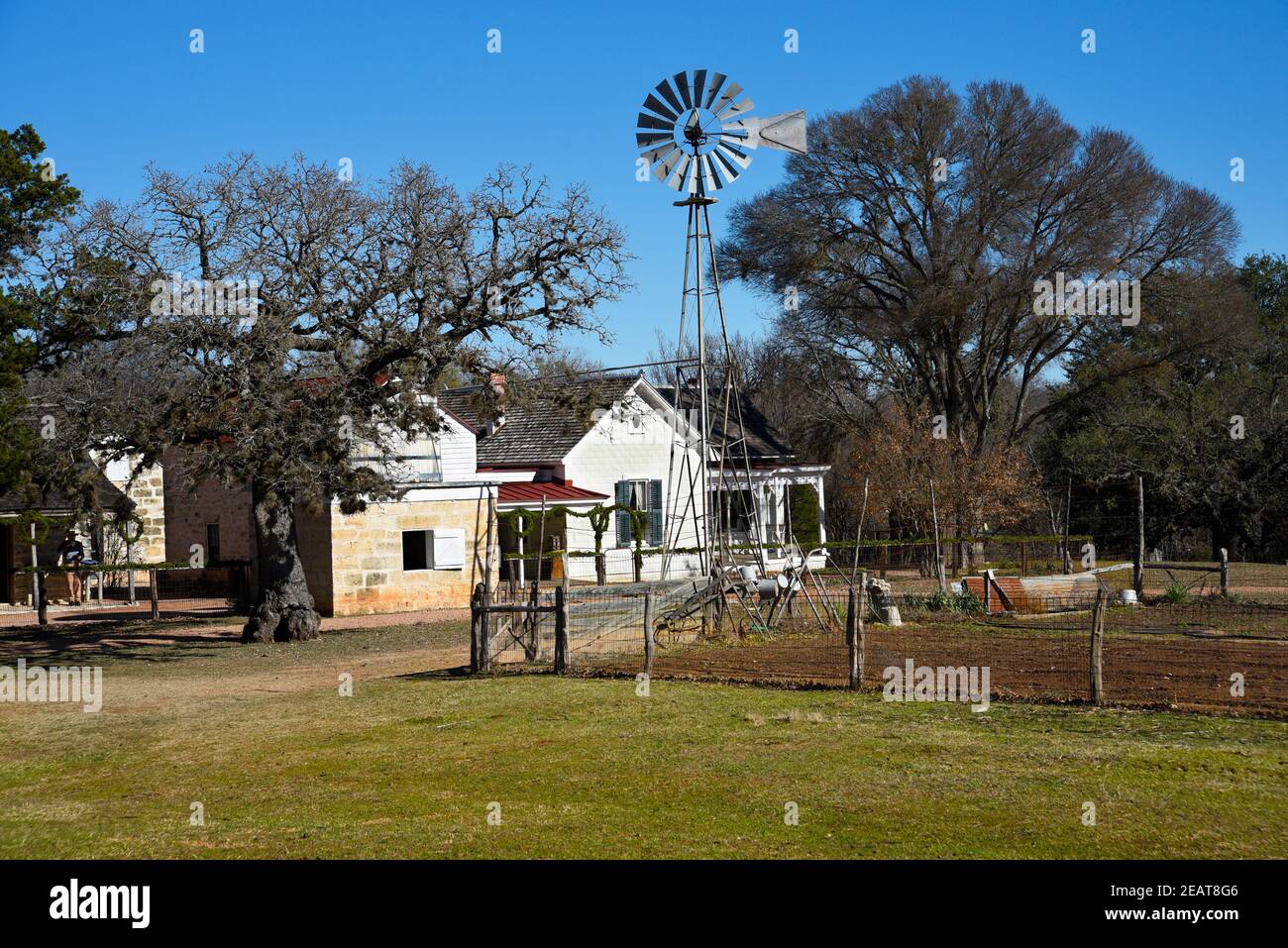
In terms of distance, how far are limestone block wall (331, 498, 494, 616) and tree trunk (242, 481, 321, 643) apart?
407 centimetres

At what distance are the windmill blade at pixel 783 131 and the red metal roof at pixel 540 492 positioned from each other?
13.1m

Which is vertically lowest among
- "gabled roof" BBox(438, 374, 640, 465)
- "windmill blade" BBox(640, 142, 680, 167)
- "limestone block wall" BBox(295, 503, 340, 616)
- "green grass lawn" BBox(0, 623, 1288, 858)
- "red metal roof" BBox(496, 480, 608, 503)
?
"green grass lawn" BBox(0, 623, 1288, 858)

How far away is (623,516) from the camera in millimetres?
37969

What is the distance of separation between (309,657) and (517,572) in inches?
435

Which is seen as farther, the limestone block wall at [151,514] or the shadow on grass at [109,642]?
the limestone block wall at [151,514]

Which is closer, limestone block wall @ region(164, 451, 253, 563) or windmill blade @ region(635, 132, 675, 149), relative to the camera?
windmill blade @ region(635, 132, 675, 149)

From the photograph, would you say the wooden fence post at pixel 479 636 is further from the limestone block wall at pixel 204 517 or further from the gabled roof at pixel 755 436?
the gabled roof at pixel 755 436

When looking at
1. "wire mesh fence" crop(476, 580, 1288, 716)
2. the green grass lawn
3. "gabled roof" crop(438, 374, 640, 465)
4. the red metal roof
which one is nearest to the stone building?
the red metal roof

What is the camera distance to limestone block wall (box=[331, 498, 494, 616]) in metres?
29.4

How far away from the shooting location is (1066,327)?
143 feet

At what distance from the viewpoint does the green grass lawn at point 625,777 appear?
9250 millimetres

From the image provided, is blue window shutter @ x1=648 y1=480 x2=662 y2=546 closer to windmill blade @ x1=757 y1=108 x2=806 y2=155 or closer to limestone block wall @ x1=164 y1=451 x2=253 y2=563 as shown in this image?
limestone block wall @ x1=164 y1=451 x2=253 y2=563

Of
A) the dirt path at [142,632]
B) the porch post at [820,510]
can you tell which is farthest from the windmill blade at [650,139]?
the porch post at [820,510]
